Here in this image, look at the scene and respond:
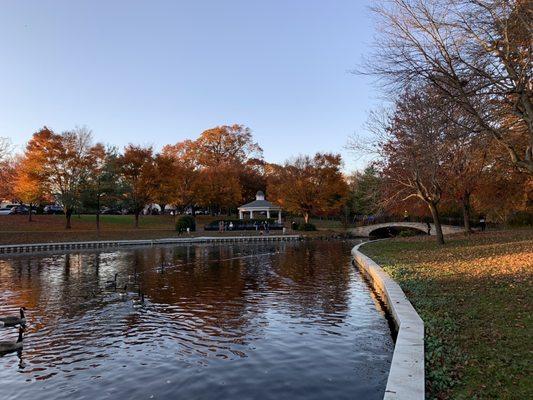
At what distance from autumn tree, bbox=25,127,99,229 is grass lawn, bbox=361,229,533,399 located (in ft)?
127

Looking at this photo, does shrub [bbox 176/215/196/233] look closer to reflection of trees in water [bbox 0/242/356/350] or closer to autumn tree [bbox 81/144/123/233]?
autumn tree [bbox 81/144/123/233]

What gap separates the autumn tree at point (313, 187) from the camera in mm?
61438

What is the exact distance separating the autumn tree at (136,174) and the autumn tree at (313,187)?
18298mm

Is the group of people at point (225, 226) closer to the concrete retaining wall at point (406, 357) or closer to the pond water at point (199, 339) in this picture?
the pond water at point (199, 339)

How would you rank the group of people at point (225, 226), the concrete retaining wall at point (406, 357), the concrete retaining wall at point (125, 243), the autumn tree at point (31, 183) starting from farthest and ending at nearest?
the group of people at point (225, 226) → the autumn tree at point (31, 183) → the concrete retaining wall at point (125, 243) → the concrete retaining wall at point (406, 357)

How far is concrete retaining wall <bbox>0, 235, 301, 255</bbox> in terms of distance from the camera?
36969mm

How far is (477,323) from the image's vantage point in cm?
933

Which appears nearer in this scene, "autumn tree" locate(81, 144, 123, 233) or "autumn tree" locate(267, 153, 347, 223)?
"autumn tree" locate(81, 144, 123, 233)

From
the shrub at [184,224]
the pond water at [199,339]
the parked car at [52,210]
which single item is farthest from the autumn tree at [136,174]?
the pond water at [199,339]

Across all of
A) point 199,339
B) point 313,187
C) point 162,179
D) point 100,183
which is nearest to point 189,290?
point 199,339

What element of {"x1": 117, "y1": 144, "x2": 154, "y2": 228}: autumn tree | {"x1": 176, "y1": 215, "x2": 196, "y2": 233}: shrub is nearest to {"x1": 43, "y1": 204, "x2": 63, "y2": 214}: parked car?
{"x1": 117, "y1": 144, "x2": 154, "y2": 228}: autumn tree

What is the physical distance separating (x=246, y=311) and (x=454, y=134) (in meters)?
8.20

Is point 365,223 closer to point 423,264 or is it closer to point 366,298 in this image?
point 423,264

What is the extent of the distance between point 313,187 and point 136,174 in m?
23.1
